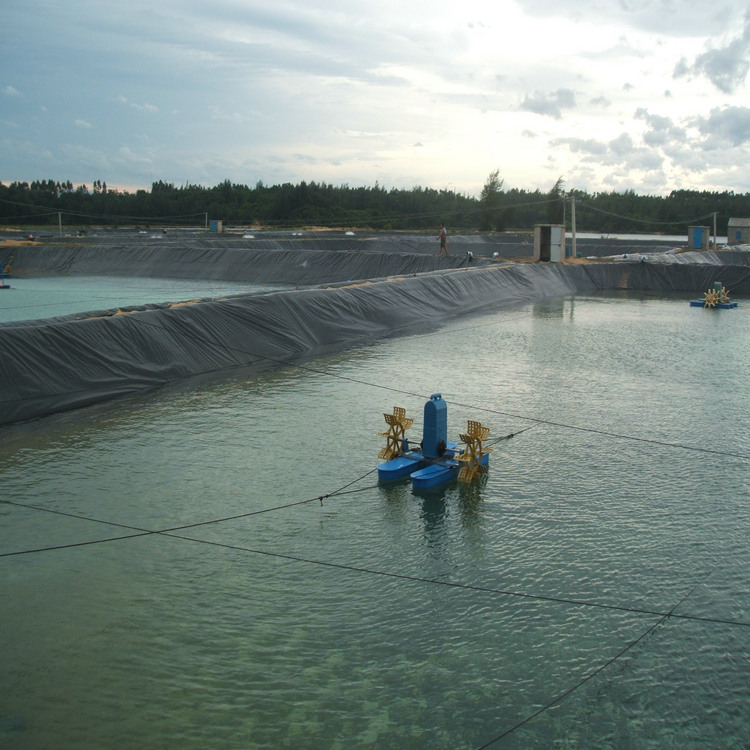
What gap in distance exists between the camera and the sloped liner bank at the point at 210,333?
1156cm

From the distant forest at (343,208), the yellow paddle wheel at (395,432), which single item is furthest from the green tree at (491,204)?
the yellow paddle wheel at (395,432)

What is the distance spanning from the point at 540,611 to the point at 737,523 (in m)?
2.75

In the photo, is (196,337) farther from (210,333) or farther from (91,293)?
(91,293)

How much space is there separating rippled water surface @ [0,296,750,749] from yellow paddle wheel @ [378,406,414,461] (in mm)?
398

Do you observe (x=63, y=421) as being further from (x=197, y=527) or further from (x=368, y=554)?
(x=368, y=554)

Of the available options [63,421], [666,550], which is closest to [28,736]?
[666,550]

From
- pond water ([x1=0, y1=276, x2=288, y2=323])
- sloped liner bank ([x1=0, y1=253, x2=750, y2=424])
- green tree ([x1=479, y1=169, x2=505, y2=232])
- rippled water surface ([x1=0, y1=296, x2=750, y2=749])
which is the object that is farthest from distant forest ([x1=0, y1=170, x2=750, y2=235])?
rippled water surface ([x1=0, y1=296, x2=750, y2=749])

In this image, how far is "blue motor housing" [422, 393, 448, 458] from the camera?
8.30m

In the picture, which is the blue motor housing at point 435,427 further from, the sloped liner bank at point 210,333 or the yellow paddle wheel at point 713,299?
the yellow paddle wheel at point 713,299

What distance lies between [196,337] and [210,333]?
0.40 m

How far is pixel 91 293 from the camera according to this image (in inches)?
Answer: 1010

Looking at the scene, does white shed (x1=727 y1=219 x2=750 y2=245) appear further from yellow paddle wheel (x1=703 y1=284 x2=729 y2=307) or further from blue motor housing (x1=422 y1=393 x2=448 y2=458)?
blue motor housing (x1=422 y1=393 x2=448 y2=458)

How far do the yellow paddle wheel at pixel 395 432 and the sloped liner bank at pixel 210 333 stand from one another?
5.54 m

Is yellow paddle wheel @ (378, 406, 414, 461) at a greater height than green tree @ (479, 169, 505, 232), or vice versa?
green tree @ (479, 169, 505, 232)
